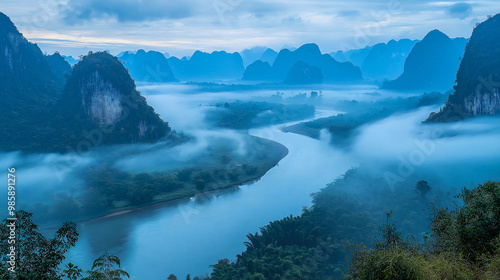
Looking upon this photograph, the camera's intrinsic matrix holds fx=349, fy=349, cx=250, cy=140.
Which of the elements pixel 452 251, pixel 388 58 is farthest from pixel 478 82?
pixel 388 58

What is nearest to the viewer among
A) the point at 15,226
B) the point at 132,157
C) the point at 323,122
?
the point at 15,226

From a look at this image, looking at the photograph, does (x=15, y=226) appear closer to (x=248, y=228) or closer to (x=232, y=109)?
(x=248, y=228)

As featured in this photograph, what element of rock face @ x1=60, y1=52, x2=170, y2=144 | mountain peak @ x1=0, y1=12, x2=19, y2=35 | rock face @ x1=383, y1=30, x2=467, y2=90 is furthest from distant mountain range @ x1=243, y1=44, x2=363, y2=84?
mountain peak @ x1=0, y1=12, x2=19, y2=35

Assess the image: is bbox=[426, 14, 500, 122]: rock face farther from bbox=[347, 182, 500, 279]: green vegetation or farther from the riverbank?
bbox=[347, 182, 500, 279]: green vegetation

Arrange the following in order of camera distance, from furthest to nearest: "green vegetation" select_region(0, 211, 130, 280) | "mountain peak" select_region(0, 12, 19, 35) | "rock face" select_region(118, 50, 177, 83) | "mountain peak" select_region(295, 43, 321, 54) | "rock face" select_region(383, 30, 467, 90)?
"mountain peak" select_region(295, 43, 321, 54)
"rock face" select_region(118, 50, 177, 83)
"rock face" select_region(383, 30, 467, 90)
"mountain peak" select_region(0, 12, 19, 35)
"green vegetation" select_region(0, 211, 130, 280)

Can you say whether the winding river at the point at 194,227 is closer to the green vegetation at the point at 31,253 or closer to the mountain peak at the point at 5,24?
the green vegetation at the point at 31,253

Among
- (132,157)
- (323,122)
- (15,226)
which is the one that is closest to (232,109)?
(323,122)

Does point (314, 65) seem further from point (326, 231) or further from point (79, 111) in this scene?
point (326, 231)
